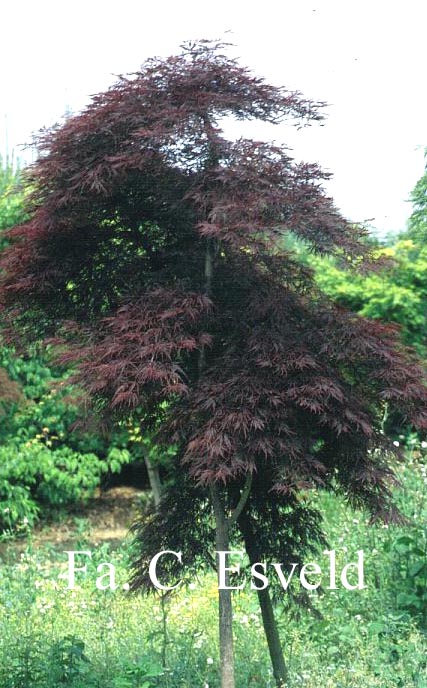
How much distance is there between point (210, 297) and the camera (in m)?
4.71

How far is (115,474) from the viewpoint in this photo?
12.1 meters

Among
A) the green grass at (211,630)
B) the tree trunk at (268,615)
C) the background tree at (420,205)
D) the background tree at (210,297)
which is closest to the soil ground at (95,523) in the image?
the green grass at (211,630)

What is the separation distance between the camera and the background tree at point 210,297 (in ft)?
14.1

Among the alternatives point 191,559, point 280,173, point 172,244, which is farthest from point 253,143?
point 191,559

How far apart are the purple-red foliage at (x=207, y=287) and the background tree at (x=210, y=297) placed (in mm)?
10

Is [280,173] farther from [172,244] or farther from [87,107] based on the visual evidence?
[87,107]

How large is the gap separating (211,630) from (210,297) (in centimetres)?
270

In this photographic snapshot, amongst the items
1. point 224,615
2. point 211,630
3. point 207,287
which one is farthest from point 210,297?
point 211,630

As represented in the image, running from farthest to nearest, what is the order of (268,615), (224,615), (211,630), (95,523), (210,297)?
(95,523) < (211,630) < (268,615) < (224,615) < (210,297)

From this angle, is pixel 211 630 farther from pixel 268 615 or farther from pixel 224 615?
pixel 224 615

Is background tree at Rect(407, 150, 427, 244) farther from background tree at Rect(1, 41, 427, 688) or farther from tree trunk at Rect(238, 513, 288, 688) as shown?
tree trunk at Rect(238, 513, 288, 688)

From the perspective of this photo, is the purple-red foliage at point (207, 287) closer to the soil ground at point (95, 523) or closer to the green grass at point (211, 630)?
the green grass at point (211, 630)

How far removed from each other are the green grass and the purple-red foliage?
80cm

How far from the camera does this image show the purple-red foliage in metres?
4.29
